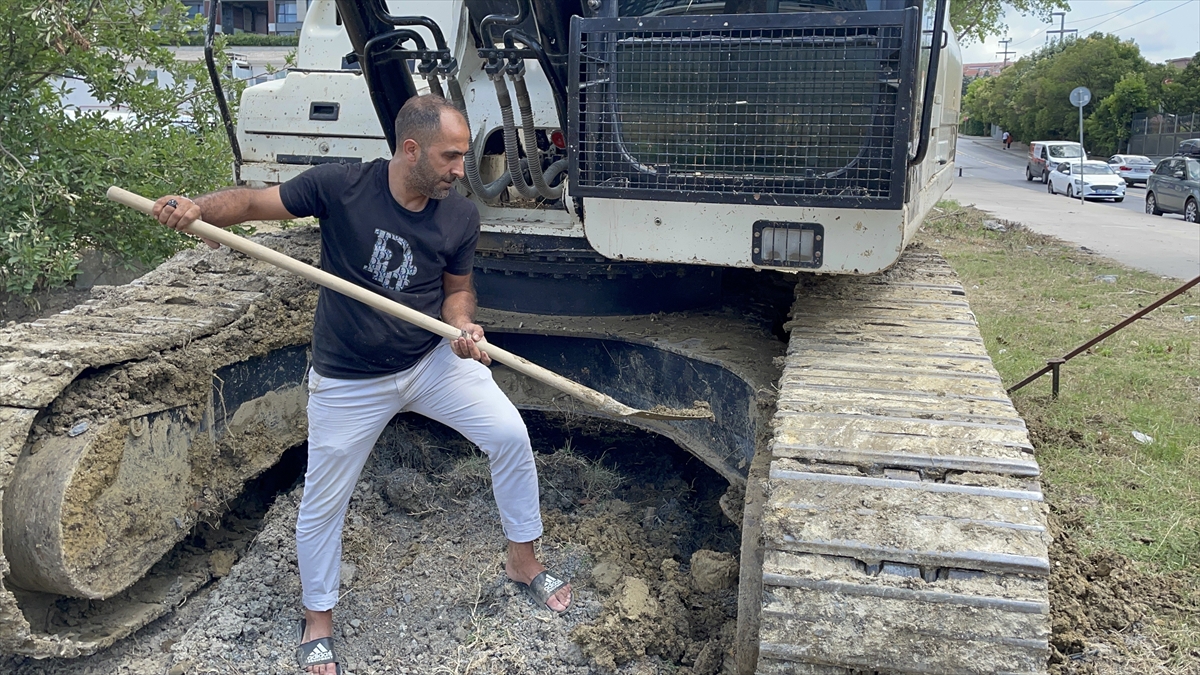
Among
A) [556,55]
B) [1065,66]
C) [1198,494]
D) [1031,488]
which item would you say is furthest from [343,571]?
[1065,66]

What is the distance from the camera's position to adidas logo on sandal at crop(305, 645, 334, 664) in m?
3.22

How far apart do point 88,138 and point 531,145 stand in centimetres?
452

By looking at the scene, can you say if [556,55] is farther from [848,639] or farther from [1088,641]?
[1088,641]

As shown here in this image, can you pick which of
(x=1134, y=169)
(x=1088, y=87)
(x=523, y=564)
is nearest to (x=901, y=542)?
(x=523, y=564)

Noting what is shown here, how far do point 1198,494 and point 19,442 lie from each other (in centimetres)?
475

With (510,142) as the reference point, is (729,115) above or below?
above

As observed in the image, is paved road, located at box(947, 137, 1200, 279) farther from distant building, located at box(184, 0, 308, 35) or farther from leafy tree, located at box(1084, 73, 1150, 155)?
distant building, located at box(184, 0, 308, 35)

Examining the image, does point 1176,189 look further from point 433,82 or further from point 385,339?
point 385,339

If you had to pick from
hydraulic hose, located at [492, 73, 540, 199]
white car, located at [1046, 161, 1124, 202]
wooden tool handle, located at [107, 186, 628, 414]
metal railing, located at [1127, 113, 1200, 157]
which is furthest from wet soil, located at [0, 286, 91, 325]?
metal railing, located at [1127, 113, 1200, 157]

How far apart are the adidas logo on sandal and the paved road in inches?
442

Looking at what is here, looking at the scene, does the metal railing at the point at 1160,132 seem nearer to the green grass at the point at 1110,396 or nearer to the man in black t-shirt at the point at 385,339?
the green grass at the point at 1110,396

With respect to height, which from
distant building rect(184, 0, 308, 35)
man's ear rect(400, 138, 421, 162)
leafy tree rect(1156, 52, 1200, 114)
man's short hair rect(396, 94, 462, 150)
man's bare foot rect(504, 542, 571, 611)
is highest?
distant building rect(184, 0, 308, 35)

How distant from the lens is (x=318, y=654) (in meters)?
3.24

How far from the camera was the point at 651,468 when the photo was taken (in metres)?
4.91
